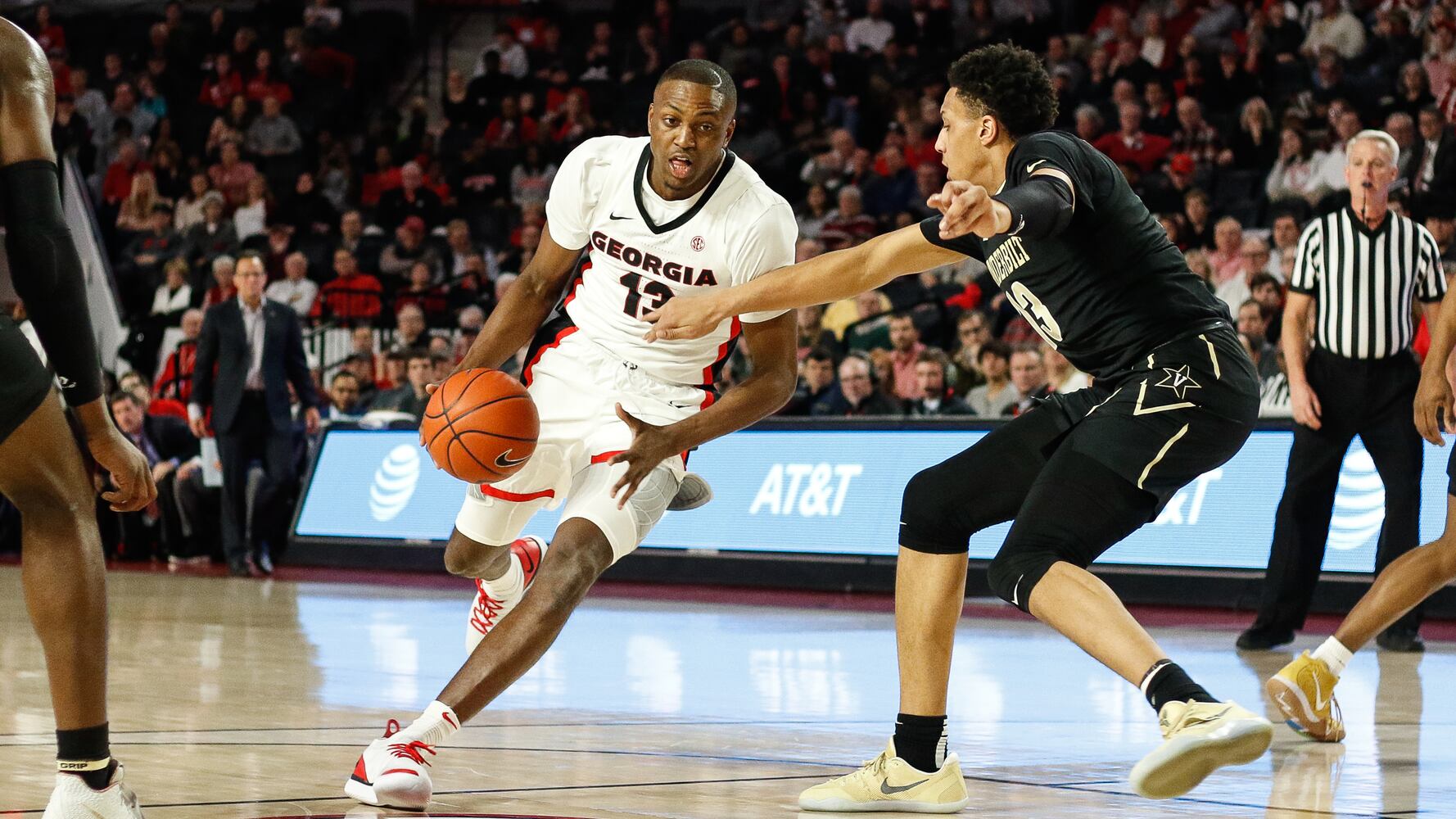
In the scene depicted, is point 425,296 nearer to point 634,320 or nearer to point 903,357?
point 903,357

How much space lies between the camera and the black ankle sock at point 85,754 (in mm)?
3629

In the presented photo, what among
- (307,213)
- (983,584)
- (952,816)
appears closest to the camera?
(952,816)

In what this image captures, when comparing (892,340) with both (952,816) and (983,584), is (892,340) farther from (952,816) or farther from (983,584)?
(952,816)

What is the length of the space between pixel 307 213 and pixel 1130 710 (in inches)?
618

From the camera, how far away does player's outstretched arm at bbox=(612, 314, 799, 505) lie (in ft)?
15.6

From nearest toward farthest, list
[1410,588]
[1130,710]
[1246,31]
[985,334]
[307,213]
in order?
1. [1410,588]
2. [1130,710]
3. [985,334]
4. [1246,31]
5. [307,213]

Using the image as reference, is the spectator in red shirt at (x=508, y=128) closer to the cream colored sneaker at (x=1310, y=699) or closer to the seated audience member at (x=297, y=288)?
the seated audience member at (x=297, y=288)

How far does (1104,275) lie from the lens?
432cm

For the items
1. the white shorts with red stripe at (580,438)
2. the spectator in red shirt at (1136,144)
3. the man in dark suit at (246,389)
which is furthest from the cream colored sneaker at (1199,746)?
the spectator in red shirt at (1136,144)

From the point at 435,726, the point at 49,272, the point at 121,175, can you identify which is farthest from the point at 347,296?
the point at 49,272

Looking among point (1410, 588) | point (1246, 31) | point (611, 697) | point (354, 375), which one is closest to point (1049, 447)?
point (1410, 588)

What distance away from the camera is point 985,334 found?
508 inches

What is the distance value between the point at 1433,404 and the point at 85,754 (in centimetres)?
420

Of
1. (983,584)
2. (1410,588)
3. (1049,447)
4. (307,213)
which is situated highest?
(1049,447)
